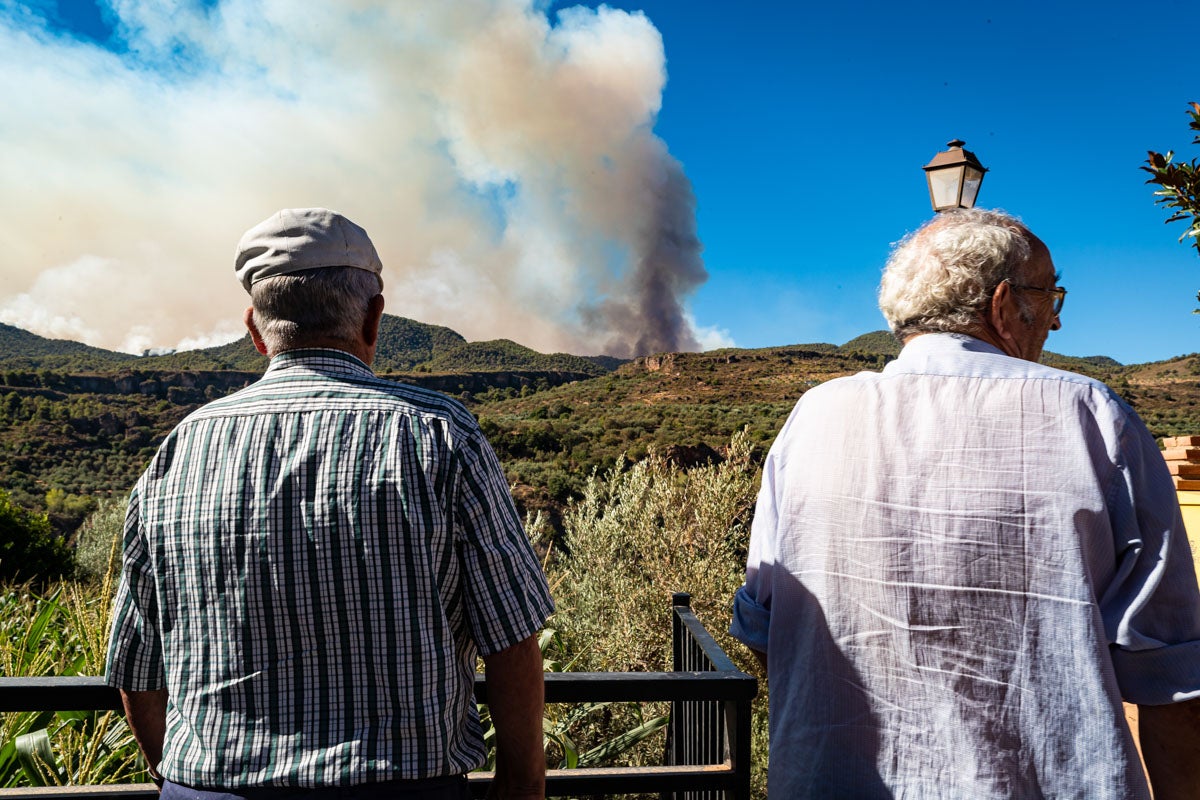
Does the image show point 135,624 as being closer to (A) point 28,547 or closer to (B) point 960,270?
(B) point 960,270

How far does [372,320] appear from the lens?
1.22 metres

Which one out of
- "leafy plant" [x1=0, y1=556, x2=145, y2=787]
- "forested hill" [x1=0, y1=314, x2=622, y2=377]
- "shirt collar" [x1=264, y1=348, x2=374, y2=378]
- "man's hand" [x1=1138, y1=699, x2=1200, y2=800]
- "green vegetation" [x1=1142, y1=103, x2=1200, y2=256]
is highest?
"forested hill" [x1=0, y1=314, x2=622, y2=377]

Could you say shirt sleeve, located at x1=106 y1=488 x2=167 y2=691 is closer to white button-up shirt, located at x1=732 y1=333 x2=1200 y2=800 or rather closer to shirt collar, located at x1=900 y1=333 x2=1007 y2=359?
white button-up shirt, located at x1=732 y1=333 x2=1200 y2=800

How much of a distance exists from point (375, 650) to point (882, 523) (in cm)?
70

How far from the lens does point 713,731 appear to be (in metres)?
1.44

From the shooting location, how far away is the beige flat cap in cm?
114

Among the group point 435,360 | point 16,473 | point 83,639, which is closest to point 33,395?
point 16,473

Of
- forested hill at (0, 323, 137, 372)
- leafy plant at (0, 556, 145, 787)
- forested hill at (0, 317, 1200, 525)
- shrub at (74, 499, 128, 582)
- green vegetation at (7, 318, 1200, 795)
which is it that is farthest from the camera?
forested hill at (0, 323, 137, 372)

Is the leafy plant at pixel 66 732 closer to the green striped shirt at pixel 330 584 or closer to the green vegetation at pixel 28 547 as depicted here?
the green striped shirt at pixel 330 584

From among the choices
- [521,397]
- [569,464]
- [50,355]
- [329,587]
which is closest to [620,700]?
[329,587]

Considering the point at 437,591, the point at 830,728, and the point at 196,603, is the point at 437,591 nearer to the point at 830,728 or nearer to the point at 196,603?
the point at 196,603

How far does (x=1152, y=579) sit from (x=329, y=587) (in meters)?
1.04

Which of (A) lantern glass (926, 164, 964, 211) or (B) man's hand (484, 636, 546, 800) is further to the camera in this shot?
(A) lantern glass (926, 164, 964, 211)

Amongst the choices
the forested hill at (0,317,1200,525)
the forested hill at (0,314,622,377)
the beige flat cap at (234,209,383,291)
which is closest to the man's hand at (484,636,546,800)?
A: the beige flat cap at (234,209,383,291)
